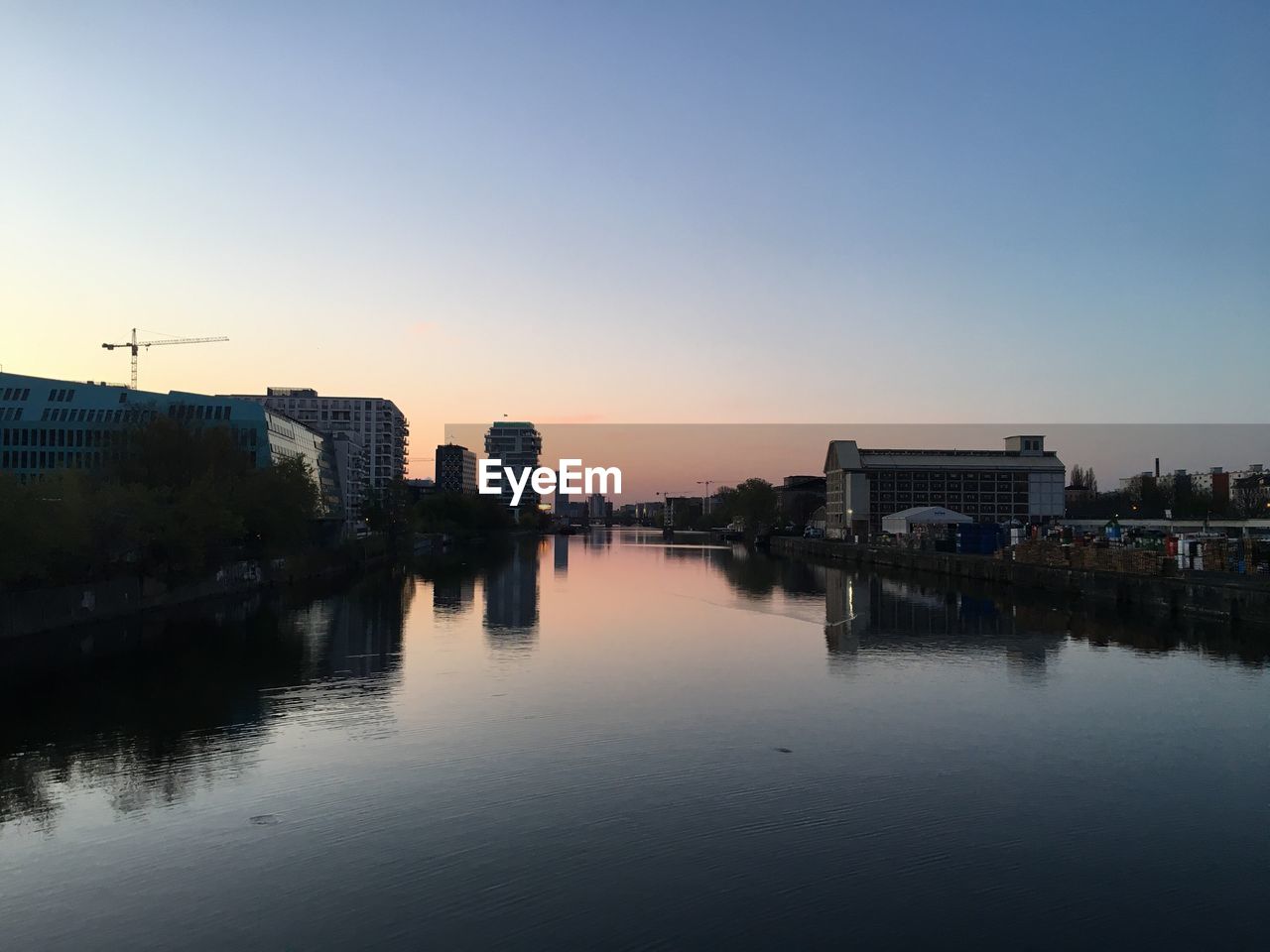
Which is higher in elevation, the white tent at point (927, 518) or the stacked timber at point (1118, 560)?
the white tent at point (927, 518)

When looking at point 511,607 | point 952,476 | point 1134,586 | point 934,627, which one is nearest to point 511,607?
point 511,607

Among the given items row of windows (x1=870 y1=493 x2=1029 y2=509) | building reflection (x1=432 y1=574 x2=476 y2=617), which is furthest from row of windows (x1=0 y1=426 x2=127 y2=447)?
row of windows (x1=870 y1=493 x2=1029 y2=509)

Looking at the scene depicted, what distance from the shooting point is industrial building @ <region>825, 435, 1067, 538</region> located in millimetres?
143000

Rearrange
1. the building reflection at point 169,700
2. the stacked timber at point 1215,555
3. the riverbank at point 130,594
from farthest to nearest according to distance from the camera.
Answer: the stacked timber at point 1215,555 → the riverbank at point 130,594 → the building reflection at point 169,700

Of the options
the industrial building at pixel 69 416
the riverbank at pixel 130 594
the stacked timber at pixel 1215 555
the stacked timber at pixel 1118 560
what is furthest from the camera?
the industrial building at pixel 69 416

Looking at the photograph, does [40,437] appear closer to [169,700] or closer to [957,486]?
[169,700]

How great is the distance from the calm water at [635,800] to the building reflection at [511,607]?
4285 millimetres

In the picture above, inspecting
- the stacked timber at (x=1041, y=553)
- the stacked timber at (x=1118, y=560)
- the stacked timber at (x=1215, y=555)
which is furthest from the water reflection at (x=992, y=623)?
the stacked timber at (x=1215, y=555)

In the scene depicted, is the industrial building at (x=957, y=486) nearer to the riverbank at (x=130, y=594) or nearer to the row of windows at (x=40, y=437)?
the riverbank at (x=130, y=594)

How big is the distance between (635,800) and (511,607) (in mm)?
34969

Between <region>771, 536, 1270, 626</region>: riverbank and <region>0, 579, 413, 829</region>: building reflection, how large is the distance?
3360 centimetres

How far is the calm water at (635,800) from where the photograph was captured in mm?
11812

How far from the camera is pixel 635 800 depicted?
16.3m

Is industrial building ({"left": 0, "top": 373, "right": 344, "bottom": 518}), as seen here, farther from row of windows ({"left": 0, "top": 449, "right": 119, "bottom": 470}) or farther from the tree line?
the tree line
